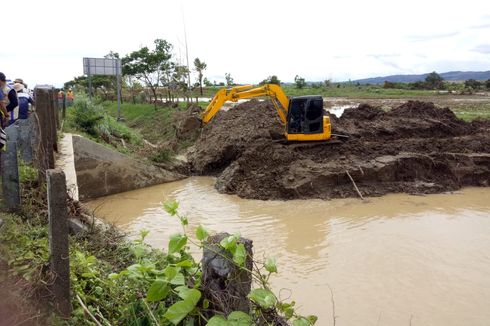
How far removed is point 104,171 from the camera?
11539 millimetres

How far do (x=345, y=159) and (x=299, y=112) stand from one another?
1.98m

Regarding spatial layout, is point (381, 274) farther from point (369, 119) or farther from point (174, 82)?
point (174, 82)

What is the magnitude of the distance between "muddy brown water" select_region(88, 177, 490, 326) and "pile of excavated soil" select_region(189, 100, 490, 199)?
1.72ft

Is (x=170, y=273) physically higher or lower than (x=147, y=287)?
higher

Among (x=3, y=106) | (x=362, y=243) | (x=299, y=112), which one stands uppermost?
(x=3, y=106)

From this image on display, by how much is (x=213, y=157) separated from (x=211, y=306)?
12030 mm

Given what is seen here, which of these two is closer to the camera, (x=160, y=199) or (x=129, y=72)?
(x=160, y=199)

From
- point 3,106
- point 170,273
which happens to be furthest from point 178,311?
point 3,106

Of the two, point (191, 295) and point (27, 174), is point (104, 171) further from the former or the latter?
point (191, 295)

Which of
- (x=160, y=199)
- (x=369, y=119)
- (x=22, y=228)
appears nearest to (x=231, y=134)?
(x=160, y=199)

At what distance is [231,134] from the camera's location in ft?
51.3

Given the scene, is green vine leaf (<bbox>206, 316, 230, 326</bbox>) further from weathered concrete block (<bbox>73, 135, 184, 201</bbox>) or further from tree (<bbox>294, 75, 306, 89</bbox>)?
tree (<bbox>294, 75, 306, 89</bbox>)

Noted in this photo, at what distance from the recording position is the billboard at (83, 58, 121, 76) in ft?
68.1

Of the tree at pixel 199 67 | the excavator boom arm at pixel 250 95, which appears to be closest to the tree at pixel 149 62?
the tree at pixel 199 67
